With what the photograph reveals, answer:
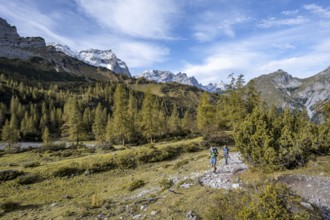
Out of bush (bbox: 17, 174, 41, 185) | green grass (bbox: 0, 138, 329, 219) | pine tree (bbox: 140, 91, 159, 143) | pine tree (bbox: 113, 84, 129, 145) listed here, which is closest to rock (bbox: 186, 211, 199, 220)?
green grass (bbox: 0, 138, 329, 219)

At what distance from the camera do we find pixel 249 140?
19.3 meters

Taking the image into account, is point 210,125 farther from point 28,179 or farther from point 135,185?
point 28,179

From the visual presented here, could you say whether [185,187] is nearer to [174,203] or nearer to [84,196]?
[174,203]

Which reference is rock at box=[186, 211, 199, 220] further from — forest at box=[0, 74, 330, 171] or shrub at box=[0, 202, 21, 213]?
shrub at box=[0, 202, 21, 213]

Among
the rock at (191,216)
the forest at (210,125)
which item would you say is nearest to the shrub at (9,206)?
the rock at (191,216)

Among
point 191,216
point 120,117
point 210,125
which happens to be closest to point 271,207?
point 191,216

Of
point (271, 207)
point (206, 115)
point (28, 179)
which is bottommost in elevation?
point (28, 179)

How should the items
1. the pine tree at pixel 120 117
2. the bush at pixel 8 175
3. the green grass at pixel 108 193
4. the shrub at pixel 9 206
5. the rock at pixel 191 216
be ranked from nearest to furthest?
1. the rock at pixel 191 216
2. the green grass at pixel 108 193
3. the shrub at pixel 9 206
4. the bush at pixel 8 175
5. the pine tree at pixel 120 117

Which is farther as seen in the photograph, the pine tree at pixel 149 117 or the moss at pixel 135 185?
the pine tree at pixel 149 117

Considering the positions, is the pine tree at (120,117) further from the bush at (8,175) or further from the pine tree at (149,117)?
the bush at (8,175)

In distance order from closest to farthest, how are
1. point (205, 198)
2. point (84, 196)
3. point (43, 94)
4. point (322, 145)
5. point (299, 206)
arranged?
point (299, 206)
point (205, 198)
point (322, 145)
point (84, 196)
point (43, 94)

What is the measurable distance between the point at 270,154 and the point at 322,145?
6432mm

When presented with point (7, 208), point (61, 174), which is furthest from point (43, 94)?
point (7, 208)

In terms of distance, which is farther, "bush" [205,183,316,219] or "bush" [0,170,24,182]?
"bush" [0,170,24,182]
